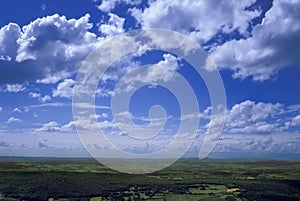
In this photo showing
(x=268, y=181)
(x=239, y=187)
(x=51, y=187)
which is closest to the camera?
(x=51, y=187)

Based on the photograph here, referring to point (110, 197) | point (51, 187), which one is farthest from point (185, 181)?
point (51, 187)

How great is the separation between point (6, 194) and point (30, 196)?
7.68 metres

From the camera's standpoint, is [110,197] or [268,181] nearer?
[110,197]

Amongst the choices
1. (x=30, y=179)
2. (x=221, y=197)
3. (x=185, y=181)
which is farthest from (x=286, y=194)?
(x=30, y=179)

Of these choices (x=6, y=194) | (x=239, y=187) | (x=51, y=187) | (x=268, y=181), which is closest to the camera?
(x=6, y=194)

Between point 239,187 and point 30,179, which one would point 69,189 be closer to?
point 30,179

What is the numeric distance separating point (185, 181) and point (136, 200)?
43190 mm

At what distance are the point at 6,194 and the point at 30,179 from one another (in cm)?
2134

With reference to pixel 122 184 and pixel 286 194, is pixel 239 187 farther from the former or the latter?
pixel 122 184

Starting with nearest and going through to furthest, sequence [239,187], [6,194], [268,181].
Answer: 1. [6,194]
2. [239,187]
3. [268,181]

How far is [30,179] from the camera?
142125 mm

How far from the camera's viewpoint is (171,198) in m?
126

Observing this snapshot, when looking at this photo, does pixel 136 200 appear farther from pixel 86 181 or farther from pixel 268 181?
pixel 268 181

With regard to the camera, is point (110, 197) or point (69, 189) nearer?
point (110, 197)
